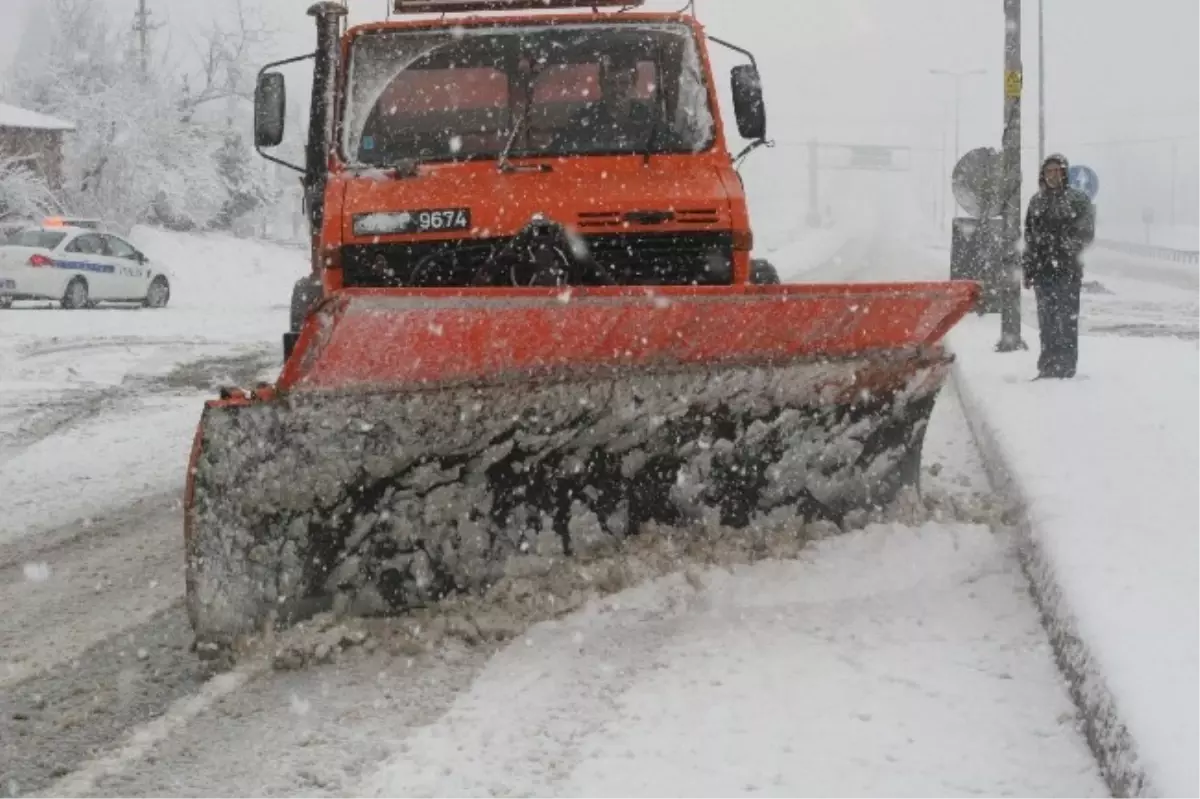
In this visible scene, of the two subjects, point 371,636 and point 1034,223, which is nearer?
point 371,636

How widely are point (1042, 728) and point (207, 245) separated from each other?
36912mm

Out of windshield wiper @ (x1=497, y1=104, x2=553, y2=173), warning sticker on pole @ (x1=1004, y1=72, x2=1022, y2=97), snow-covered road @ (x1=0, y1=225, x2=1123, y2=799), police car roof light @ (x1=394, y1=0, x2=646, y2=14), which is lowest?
snow-covered road @ (x1=0, y1=225, x2=1123, y2=799)

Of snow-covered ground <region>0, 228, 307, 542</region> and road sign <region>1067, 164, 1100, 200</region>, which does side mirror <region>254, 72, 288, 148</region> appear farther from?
road sign <region>1067, 164, 1100, 200</region>

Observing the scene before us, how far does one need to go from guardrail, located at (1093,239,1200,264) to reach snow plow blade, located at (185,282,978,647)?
4433 centimetres

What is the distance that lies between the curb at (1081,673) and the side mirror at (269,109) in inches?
145

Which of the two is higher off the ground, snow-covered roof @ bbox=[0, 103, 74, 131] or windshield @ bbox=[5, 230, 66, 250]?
snow-covered roof @ bbox=[0, 103, 74, 131]

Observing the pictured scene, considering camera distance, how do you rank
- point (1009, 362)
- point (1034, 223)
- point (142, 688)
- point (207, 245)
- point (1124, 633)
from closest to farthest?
point (1124, 633)
point (142, 688)
point (1034, 223)
point (1009, 362)
point (207, 245)

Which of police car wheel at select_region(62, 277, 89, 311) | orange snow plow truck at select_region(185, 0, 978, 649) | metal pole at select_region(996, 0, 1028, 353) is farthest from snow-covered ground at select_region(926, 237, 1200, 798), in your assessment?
police car wheel at select_region(62, 277, 89, 311)

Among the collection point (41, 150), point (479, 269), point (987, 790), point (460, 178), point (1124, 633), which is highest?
point (41, 150)

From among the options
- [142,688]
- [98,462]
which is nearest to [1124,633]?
[142,688]

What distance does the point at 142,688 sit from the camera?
3.71m

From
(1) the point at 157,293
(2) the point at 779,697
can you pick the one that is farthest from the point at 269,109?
(1) the point at 157,293

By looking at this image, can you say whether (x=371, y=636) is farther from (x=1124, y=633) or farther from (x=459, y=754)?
(x=1124, y=633)

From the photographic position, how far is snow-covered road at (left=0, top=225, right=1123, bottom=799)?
10.1 ft
